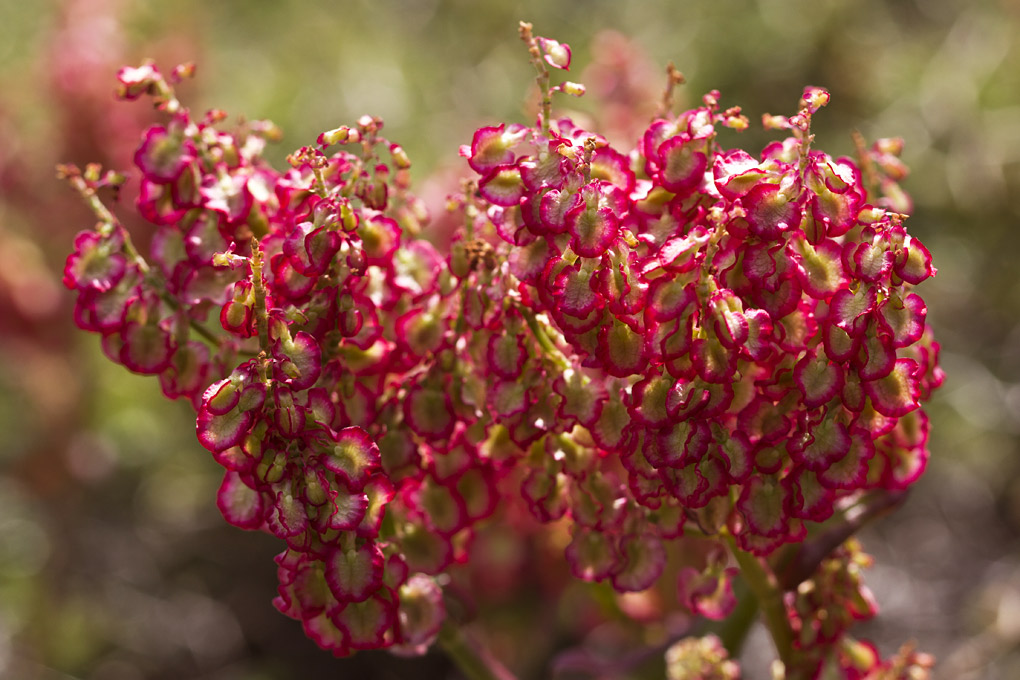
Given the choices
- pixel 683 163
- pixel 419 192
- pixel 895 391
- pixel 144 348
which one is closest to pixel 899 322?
pixel 895 391

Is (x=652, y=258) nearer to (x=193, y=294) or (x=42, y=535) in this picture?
(x=193, y=294)

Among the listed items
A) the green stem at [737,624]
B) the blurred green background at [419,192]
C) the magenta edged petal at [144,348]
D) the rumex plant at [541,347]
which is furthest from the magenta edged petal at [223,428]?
the blurred green background at [419,192]

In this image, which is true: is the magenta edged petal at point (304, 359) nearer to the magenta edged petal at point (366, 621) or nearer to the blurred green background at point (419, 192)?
the magenta edged petal at point (366, 621)

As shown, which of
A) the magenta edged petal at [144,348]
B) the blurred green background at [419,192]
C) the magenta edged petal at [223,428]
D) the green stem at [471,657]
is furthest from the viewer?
the blurred green background at [419,192]

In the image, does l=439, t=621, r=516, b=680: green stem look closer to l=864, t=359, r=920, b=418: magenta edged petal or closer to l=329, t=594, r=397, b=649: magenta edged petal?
l=329, t=594, r=397, b=649: magenta edged petal

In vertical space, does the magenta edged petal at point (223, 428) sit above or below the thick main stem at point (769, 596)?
above

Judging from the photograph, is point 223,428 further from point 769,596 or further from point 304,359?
point 769,596

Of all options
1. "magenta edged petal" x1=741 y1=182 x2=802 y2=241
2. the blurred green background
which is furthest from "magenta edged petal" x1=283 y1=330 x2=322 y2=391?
the blurred green background
